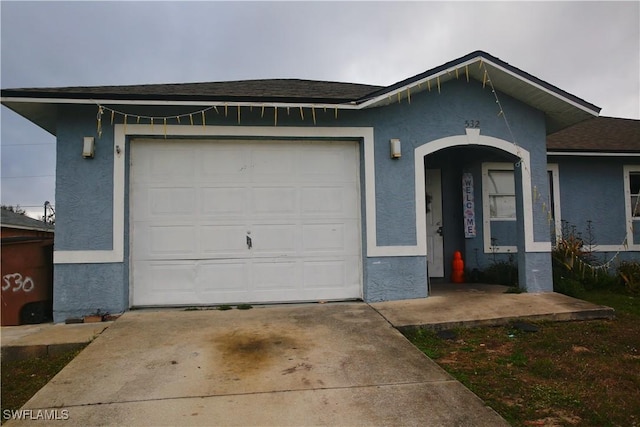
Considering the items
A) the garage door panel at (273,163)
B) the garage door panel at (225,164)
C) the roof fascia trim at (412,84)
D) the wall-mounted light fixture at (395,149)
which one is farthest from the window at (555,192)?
the garage door panel at (225,164)

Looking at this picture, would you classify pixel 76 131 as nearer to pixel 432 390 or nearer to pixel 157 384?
pixel 157 384

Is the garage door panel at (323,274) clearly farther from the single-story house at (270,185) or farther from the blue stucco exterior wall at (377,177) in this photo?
the blue stucco exterior wall at (377,177)

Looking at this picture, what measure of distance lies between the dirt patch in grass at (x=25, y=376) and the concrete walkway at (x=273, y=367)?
0.24 meters

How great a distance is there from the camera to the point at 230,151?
21.0 ft

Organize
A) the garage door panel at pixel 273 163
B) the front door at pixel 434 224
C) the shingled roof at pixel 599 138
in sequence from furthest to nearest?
the shingled roof at pixel 599 138 → the front door at pixel 434 224 → the garage door panel at pixel 273 163

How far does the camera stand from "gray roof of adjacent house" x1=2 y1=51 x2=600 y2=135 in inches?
221

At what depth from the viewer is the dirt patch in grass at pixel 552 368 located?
125 inches

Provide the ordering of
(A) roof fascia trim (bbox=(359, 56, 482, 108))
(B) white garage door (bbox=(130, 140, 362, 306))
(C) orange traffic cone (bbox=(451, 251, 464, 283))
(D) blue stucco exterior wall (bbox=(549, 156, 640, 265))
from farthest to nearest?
(D) blue stucco exterior wall (bbox=(549, 156, 640, 265)), (C) orange traffic cone (bbox=(451, 251, 464, 283)), (B) white garage door (bbox=(130, 140, 362, 306)), (A) roof fascia trim (bbox=(359, 56, 482, 108))

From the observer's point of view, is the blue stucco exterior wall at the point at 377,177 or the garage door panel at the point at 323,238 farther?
the garage door panel at the point at 323,238

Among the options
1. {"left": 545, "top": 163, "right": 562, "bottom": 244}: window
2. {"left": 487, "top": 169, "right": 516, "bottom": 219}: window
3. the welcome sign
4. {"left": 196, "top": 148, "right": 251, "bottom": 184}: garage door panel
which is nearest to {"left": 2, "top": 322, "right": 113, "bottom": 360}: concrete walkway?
{"left": 196, "top": 148, "right": 251, "bottom": 184}: garage door panel

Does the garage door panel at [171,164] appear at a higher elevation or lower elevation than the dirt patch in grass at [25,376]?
higher

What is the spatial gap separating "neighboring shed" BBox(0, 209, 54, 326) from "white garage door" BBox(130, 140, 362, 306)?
1.42m

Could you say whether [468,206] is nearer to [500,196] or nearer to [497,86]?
[500,196]

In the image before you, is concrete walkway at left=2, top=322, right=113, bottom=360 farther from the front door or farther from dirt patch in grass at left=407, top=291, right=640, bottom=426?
the front door
